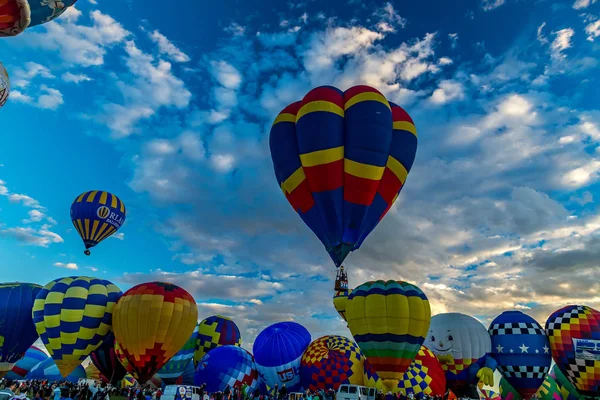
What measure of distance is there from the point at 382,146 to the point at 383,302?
18.5ft

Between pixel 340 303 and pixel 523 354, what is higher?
pixel 340 303

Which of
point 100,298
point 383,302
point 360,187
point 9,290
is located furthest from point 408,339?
point 9,290

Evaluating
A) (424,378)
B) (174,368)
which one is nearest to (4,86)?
(424,378)

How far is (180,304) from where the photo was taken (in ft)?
58.3

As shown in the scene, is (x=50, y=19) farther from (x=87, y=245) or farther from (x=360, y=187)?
(x=87, y=245)

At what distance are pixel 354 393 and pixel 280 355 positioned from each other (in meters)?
6.67

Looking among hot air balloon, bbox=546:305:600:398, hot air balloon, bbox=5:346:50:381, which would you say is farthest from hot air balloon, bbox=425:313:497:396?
hot air balloon, bbox=5:346:50:381

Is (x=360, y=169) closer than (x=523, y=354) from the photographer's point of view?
Yes

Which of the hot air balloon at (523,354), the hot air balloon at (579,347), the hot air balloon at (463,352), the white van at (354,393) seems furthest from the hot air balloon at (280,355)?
the hot air balloon at (579,347)

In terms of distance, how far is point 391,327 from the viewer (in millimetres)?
14961

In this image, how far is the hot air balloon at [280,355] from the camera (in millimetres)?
20141

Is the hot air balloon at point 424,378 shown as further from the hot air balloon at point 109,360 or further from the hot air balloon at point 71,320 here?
the hot air balloon at point 109,360

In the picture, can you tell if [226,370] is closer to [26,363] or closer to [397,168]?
[397,168]

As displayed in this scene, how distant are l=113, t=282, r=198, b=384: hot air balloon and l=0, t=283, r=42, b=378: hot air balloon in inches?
225
